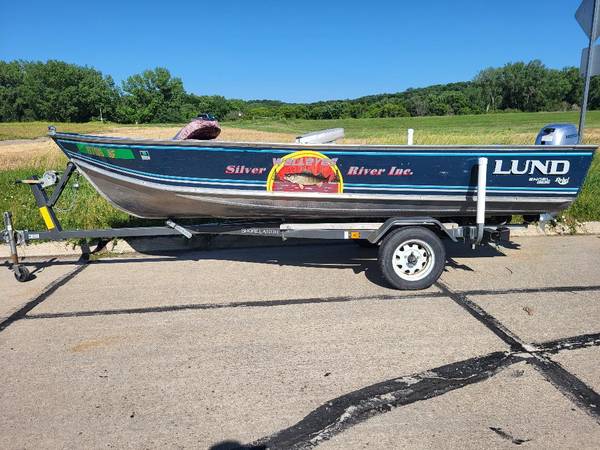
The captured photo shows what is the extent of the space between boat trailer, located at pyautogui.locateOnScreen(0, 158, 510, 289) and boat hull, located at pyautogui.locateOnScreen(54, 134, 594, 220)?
6.2 inches

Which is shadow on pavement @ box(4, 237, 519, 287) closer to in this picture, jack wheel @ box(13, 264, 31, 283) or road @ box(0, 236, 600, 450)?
road @ box(0, 236, 600, 450)

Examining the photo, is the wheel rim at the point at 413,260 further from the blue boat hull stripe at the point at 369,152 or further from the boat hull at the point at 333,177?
the blue boat hull stripe at the point at 369,152

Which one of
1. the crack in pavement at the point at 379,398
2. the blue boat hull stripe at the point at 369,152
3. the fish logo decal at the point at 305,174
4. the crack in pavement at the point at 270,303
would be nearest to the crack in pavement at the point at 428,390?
the crack in pavement at the point at 379,398

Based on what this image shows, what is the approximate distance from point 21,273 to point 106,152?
1.63 meters

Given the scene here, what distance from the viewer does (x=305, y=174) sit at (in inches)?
181

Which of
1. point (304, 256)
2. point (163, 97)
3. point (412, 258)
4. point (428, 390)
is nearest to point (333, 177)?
point (412, 258)

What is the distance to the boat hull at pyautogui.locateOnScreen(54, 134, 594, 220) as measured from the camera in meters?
4.57

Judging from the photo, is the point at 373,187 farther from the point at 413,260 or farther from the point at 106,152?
the point at 106,152

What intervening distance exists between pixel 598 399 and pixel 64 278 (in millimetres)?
5000

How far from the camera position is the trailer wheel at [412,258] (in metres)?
4.71

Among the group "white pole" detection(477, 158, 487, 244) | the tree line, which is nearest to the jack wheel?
"white pole" detection(477, 158, 487, 244)

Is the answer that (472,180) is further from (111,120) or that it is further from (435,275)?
(111,120)

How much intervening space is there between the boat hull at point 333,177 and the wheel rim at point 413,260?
37 cm

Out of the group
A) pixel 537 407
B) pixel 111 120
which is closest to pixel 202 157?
pixel 537 407
